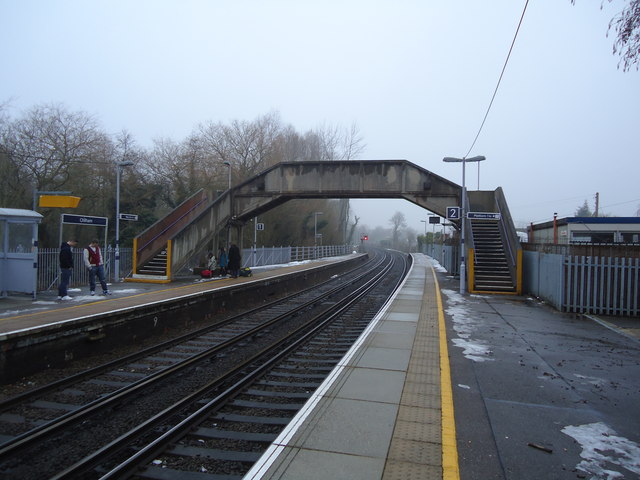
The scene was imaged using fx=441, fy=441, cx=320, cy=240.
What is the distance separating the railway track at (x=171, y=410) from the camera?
4.46m

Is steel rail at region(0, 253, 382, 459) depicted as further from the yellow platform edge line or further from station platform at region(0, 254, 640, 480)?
the yellow platform edge line

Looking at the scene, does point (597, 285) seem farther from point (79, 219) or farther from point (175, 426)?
point (79, 219)

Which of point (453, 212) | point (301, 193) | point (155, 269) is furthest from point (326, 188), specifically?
point (155, 269)

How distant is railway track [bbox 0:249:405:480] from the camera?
4.46 m

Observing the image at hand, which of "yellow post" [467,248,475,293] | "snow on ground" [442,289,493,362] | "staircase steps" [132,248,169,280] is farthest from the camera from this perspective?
"staircase steps" [132,248,169,280]

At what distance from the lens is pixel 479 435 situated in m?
4.49

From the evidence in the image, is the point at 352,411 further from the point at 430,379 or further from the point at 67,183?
the point at 67,183

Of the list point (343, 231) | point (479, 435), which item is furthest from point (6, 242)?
point (343, 231)

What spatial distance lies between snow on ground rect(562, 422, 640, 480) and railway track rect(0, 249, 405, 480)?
10.3 ft

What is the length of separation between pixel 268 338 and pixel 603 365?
6.85m

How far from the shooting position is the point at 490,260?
19719mm

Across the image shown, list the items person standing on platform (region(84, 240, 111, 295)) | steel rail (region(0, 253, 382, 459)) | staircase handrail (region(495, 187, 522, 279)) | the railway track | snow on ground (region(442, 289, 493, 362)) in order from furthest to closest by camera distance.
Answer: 1. staircase handrail (region(495, 187, 522, 279))
2. person standing on platform (region(84, 240, 111, 295))
3. snow on ground (region(442, 289, 493, 362))
4. steel rail (region(0, 253, 382, 459))
5. the railway track

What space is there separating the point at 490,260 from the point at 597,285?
24.1 ft

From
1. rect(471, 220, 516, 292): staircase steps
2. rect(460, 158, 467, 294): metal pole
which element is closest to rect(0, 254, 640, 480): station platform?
rect(460, 158, 467, 294): metal pole
